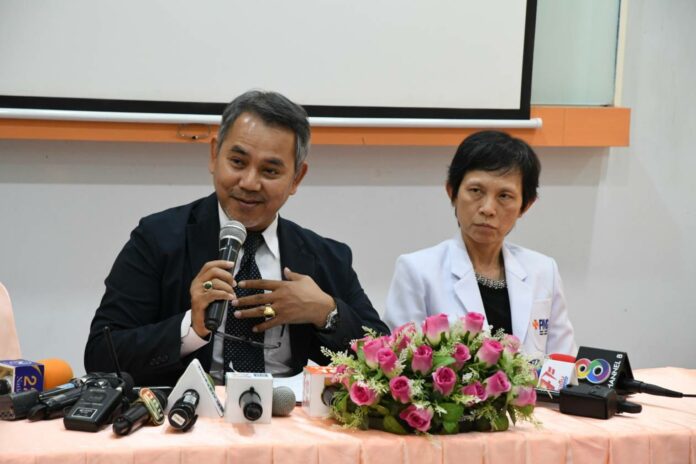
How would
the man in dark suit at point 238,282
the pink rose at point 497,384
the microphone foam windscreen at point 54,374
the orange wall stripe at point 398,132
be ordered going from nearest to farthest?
1. the pink rose at point 497,384
2. the microphone foam windscreen at point 54,374
3. the man in dark suit at point 238,282
4. the orange wall stripe at point 398,132

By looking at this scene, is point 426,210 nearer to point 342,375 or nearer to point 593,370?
point 593,370

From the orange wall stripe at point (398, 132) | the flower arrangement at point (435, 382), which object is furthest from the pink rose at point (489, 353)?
the orange wall stripe at point (398, 132)

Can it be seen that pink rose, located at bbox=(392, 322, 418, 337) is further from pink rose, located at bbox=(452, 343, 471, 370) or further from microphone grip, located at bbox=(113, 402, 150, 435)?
microphone grip, located at bbox=(113, 402, 150, 435)

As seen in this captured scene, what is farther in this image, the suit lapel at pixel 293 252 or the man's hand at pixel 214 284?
the suit lapel at pixel 293 252

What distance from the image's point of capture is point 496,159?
2.99m

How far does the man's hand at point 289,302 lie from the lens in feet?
7.54

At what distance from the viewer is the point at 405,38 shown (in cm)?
388

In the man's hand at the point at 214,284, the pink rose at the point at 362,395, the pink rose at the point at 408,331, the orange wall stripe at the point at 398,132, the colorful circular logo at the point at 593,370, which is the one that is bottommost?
the pink rose at the point at 362,395

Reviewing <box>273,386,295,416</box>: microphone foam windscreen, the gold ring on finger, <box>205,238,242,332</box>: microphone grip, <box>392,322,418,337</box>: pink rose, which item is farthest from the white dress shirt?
<box>392,322,418,337</box>: pink rose

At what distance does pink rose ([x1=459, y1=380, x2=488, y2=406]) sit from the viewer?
5.86ft

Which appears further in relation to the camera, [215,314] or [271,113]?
[271,113]

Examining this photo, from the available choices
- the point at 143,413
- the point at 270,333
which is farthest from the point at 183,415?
the point at 270,333

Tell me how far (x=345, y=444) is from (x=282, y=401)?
0.70 feet

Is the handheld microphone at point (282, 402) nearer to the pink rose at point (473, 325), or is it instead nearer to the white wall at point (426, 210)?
the pink rose at point (473, 325)
